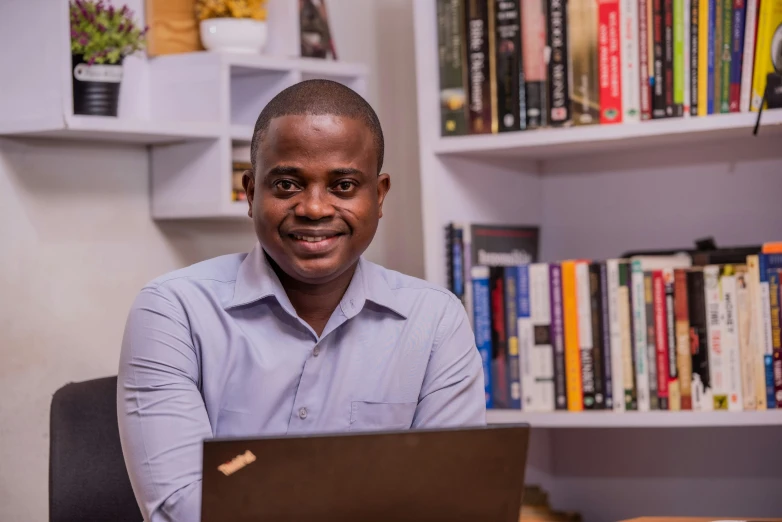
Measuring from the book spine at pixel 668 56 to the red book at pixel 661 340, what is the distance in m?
0.34

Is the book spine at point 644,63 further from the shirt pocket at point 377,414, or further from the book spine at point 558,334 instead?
the shirt pocket at point 377,414

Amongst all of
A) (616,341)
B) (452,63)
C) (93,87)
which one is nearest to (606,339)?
(616,341)

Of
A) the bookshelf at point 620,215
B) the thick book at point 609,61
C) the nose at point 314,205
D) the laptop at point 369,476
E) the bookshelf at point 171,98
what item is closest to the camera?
the laptop at point 369,476

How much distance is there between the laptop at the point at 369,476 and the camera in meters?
0.86

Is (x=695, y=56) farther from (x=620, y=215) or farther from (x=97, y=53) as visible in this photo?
(x=97, y=53)

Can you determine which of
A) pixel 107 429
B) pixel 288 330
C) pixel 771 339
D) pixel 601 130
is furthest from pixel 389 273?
pixel 771 339

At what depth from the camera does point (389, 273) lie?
5.33ft

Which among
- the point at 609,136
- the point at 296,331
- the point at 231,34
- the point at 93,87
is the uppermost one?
the point at 231,34

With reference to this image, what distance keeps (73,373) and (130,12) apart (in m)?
0.73

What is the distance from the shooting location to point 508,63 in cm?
212

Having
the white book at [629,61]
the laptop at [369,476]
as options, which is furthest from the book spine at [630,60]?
the laptop at [369,476]

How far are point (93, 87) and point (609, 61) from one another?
40.3 inches

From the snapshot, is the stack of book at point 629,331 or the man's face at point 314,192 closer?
the man's face at point 314,192

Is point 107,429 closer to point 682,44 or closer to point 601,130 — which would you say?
point 601,130
